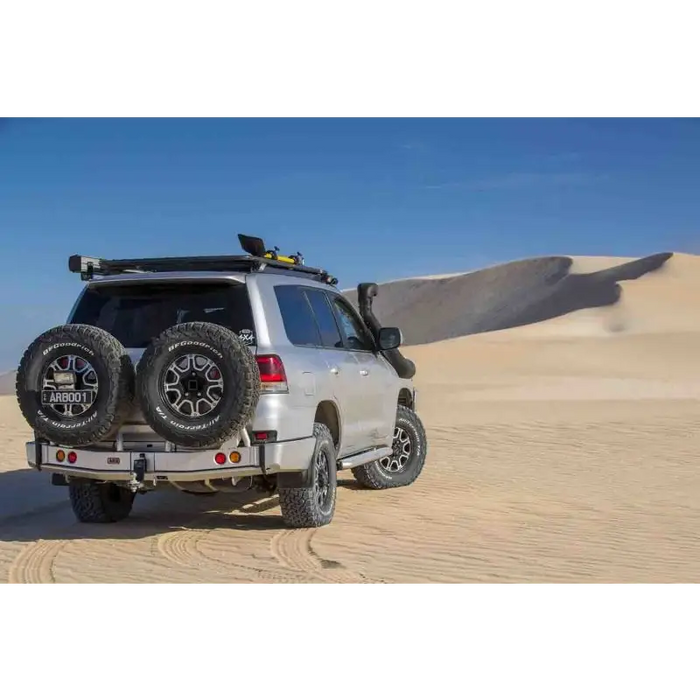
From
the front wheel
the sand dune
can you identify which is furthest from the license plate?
the sand dune

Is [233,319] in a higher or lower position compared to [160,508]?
higher

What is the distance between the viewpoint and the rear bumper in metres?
6.99

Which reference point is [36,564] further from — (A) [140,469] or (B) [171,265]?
(B) [171,265]

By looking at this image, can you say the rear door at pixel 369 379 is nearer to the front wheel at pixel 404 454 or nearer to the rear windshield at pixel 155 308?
the front wheel at pixel 404 454

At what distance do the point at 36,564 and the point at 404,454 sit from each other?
4.72 metres

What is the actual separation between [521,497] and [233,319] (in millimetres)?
3983

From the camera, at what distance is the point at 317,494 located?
25.5 ft

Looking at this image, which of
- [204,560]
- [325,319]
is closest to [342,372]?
[325,319]

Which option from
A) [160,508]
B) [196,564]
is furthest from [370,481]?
[196,564]

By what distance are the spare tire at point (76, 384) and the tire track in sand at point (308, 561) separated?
1.47 metres

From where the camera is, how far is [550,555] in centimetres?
699

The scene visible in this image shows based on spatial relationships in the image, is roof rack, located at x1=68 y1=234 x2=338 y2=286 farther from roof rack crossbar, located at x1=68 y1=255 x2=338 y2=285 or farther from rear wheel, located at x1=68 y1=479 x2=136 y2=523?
rear wheel, located at x1=68 y1=479 x2=136 y2=523
